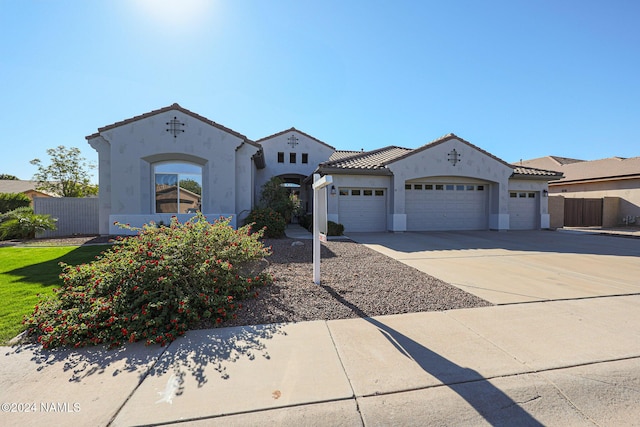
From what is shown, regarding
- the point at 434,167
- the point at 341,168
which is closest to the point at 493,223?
the point at 434,167

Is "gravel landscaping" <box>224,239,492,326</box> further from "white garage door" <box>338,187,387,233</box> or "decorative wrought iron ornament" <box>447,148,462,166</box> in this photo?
"decorative wrought iron ornament" <box>447,148,462,166</box>

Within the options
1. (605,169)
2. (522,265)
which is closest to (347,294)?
(522,265)

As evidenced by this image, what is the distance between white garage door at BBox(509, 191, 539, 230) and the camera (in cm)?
1686

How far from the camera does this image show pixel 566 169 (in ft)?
86.5

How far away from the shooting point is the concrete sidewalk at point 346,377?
2.31 meters

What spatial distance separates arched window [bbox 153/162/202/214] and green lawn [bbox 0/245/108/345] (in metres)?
3.31

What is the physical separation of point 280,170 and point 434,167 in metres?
13.7

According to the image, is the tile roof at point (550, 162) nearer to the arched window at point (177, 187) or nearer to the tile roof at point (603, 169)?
the tile roof at point (603, 169)

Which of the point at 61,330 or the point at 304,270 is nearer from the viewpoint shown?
the point at 61,330

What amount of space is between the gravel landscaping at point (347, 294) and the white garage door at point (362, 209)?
23.3ft

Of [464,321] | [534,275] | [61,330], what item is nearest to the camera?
[61,330]

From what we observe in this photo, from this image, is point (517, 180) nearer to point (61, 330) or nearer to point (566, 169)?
point (566, 169)

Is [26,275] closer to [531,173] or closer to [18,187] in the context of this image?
[531,173]

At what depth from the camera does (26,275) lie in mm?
6402
